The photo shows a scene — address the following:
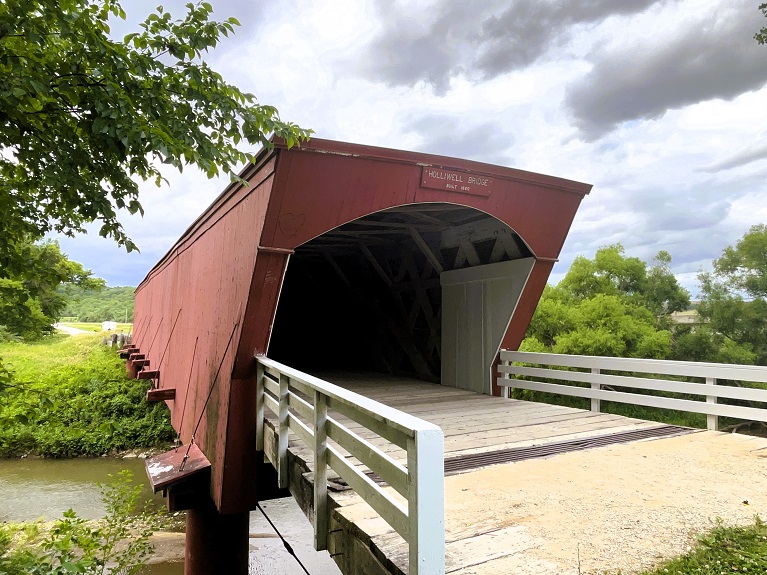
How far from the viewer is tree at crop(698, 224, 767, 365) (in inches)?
640

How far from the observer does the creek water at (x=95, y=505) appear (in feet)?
34.2

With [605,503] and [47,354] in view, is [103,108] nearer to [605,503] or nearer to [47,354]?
[605,503]

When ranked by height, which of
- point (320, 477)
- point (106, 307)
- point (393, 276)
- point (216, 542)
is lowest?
point (216, 542)

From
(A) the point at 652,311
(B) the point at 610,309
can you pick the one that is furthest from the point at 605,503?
(A) the point at 652,311

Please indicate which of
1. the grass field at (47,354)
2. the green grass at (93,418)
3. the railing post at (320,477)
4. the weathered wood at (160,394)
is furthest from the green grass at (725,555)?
the grass field at (47,354)

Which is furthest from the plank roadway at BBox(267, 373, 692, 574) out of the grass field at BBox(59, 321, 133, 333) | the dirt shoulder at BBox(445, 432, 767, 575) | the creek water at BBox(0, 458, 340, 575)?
the grass field at BBox(59, 321, 133, 333)

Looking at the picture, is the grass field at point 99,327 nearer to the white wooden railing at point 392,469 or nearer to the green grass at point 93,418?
the green grass at point 93,418

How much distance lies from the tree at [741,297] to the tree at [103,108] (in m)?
17.3

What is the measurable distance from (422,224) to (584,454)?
412 cm

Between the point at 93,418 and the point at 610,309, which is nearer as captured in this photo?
the point at 610,309

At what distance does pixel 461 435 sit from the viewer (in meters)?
4.14

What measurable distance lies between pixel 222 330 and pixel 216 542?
265cm

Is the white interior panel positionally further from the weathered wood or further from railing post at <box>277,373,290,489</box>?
the weathered wood

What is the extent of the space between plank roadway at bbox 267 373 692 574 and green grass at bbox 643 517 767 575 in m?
0.60
